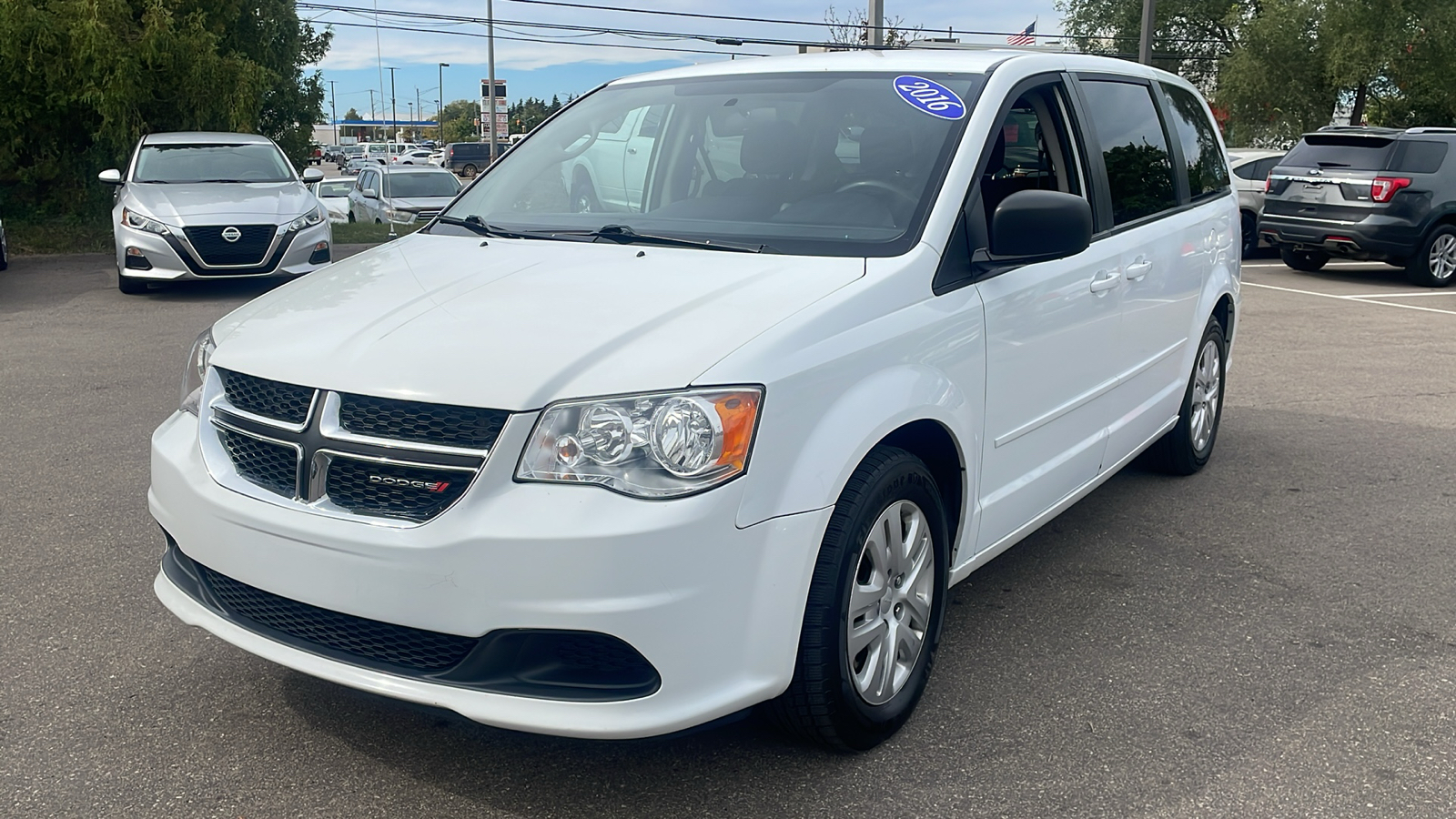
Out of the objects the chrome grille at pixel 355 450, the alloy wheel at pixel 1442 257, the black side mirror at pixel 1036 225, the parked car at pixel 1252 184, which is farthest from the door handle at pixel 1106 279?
the parked car at pixel 1252 184

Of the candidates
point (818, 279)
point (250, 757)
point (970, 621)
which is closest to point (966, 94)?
point (818, 279)

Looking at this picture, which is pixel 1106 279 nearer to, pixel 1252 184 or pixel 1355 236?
pixel 1355 236

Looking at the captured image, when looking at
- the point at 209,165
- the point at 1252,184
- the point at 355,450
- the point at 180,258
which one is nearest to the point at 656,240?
the point at 355,450

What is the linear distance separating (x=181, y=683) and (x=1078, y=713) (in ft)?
8.21

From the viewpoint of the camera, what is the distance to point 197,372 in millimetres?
3344

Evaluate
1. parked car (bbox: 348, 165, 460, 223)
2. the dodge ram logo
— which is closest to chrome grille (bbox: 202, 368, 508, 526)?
the dodge ram logo

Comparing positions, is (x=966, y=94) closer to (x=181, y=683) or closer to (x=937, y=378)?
(x=937, y=378)

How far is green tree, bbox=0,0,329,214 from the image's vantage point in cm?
1562

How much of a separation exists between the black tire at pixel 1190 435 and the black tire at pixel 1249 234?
12126 millimetres

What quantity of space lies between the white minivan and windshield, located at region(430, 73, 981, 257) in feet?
0.05

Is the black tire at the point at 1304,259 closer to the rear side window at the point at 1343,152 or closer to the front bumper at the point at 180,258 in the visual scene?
the rear side window at the point at 1343,152

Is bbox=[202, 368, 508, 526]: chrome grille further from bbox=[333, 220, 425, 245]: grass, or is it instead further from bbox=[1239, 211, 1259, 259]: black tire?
bbox=[1239, 211, 1259, 259]: black tire

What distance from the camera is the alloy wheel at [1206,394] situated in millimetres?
5555

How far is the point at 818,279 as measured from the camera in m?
3.03
